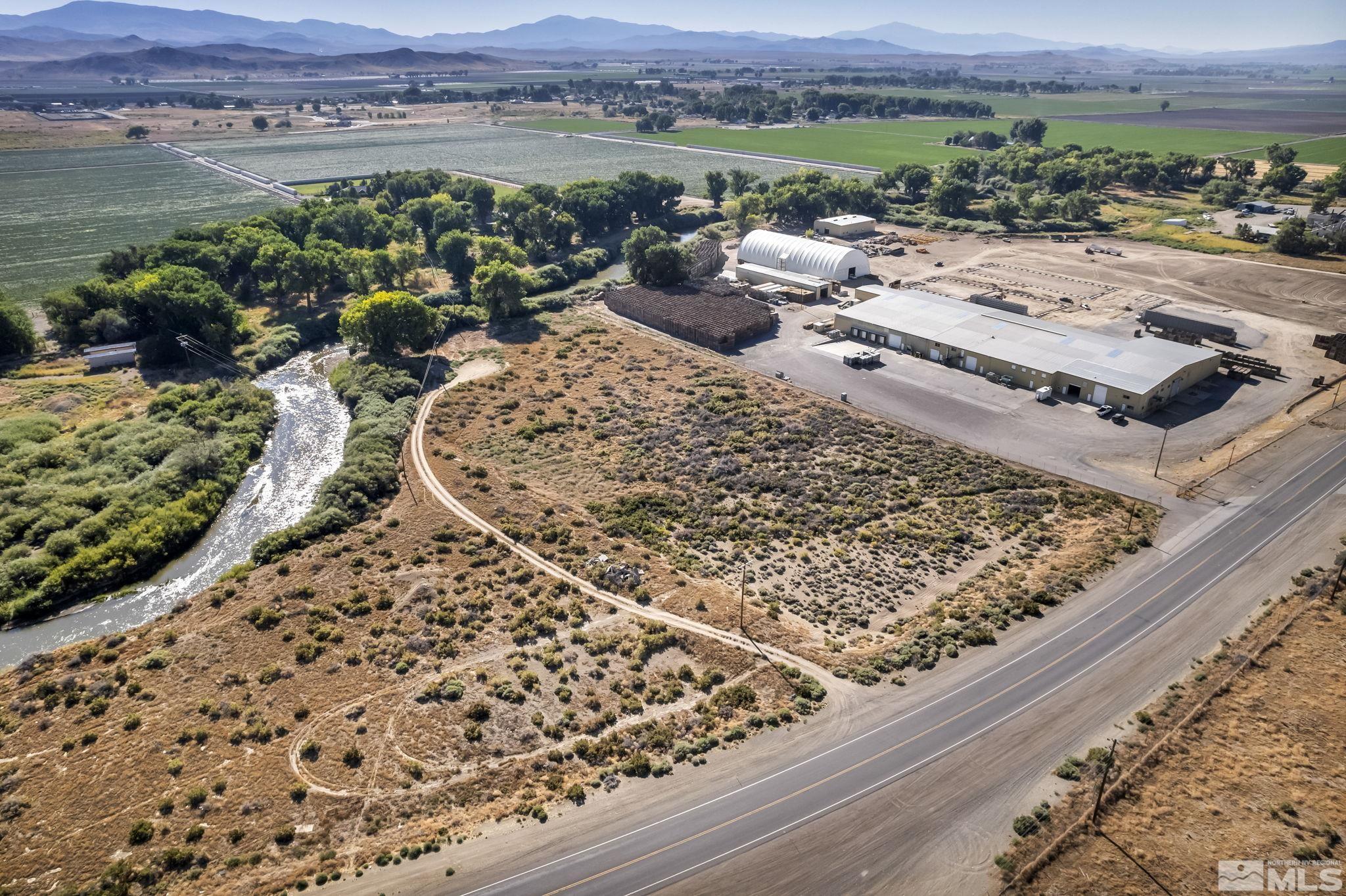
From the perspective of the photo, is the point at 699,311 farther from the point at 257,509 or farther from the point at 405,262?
the point at 257,509

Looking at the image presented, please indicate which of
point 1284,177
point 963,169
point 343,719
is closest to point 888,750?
point 343,719

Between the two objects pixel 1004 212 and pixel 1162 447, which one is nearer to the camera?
pixel 1162 447

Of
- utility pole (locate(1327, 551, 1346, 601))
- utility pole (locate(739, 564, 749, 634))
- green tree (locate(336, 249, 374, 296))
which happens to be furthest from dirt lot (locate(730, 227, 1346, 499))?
green tree (locate(336, 249, 374, 296))

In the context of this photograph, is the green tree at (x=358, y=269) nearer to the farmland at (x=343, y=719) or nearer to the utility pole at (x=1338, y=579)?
the farmland at (x=343, y=719)

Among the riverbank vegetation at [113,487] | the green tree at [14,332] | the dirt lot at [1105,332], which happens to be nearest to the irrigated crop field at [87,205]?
the green tree at [14,332]

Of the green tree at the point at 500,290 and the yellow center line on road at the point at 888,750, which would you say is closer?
the yellow center line on road at the point at 888,750
